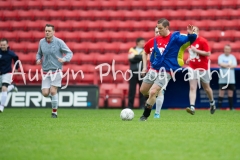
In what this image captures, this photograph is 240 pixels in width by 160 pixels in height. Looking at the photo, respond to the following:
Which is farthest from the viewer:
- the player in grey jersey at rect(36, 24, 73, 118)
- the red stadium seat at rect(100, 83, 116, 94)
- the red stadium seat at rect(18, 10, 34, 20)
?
the red stadium seat at rect(18, 10, 34, 20)

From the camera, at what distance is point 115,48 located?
18.9 metres

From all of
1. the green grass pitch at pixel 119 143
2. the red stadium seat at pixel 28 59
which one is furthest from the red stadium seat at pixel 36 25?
the green grass pitch at pixel 119 143

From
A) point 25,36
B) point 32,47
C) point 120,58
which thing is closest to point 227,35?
point 120,58

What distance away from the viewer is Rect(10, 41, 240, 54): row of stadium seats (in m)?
18.5

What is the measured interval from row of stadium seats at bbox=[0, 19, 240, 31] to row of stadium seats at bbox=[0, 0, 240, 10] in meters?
0.87

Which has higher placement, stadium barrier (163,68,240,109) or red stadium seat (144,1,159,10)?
red stadium seat (144,1,159,10)

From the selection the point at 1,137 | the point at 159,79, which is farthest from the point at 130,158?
the point at 159,79

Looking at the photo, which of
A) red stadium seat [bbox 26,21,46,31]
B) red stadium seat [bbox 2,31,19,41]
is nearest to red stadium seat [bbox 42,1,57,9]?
red stadium seat [bbox 26,21,46,31]

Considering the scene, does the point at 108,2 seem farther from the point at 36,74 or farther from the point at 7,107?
the point at 7,107

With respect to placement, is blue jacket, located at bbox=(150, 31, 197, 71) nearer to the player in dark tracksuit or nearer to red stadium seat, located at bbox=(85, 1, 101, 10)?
the player in dark tracksuit

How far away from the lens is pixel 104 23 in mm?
19891

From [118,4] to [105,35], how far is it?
1.86 meters

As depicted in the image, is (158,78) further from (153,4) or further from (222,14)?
(153,4)

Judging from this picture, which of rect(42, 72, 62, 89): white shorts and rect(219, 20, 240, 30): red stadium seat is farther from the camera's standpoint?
rect(219, 20, 240, 30): red stadium seat
